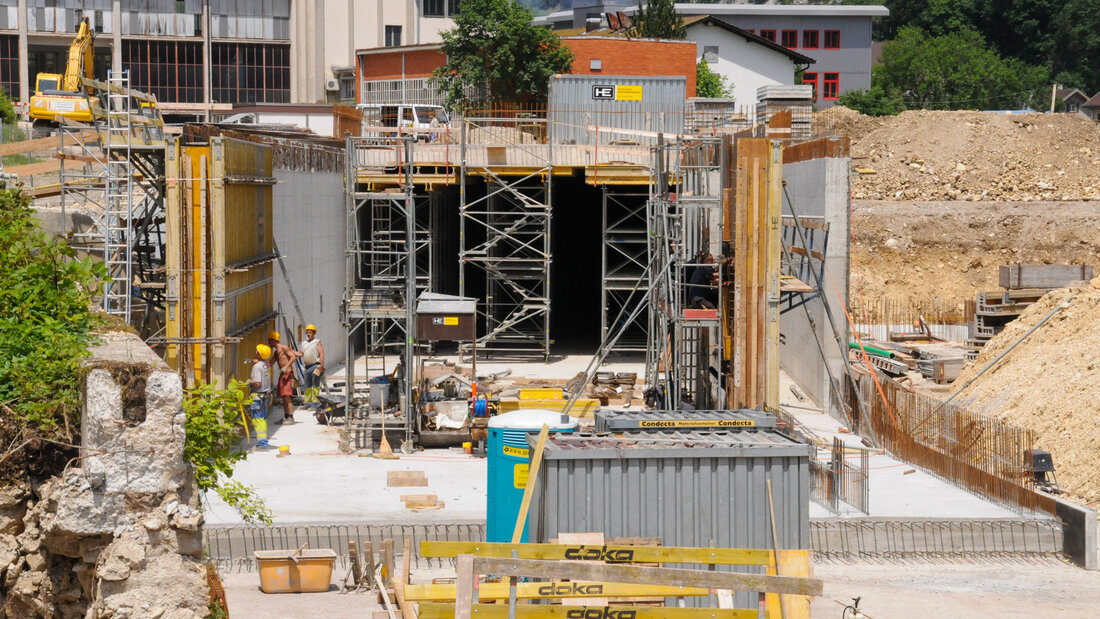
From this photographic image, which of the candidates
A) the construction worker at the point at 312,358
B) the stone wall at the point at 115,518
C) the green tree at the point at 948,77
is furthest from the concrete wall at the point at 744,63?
the stone wall at the point at 115,518

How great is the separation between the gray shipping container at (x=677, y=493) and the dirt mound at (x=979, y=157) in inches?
1541

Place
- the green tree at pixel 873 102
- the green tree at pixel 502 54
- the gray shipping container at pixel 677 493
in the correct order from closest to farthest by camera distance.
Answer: the gray shipping container at pixel 677 493 < the green tree at pixel 502 54 < the green tree at pixel 873 102

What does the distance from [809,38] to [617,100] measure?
141ft

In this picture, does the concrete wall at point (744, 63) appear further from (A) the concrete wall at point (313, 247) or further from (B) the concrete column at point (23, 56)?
(A) the concrete wall at point (313, 247)

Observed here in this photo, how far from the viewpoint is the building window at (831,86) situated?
248 feet

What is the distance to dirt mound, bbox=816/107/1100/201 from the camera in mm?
51250

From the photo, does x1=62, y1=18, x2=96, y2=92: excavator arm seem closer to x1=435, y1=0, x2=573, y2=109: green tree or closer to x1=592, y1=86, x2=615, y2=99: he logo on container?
x1=435, y1=0, x2=573, y2=109: green tree

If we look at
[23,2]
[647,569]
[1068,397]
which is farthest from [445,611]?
[23,2]

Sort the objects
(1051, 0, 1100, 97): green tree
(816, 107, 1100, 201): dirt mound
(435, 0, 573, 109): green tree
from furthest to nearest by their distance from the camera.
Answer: (1051, 0, 1100, 97): green tree, (816, 107, 1100, 201): dirt mound, (435, 0, 573, 109): green tree

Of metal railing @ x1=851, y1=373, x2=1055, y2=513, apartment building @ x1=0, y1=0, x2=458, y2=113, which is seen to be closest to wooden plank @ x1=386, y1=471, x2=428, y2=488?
metal railing @ x1=851, y1=373, x2=1055, y2=513

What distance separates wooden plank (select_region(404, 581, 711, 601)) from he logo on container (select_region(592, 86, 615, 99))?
83.1 feet

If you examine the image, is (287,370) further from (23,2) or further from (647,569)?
(23,2)

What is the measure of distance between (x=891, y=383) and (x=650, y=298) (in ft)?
14.5

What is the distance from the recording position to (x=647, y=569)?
8.43 m
